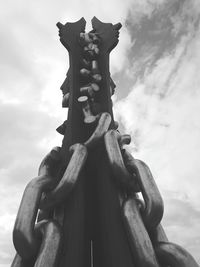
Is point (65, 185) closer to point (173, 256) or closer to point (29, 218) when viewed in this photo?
point (29, 218)

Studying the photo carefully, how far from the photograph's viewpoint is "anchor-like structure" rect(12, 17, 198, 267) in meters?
1.49

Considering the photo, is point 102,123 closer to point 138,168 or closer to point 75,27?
point 138,168

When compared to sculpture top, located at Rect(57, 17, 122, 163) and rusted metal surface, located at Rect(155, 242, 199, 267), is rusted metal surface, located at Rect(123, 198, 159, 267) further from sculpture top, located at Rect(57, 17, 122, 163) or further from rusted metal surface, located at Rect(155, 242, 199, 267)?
sculpture top, located at Rect(57, 17, 122, 163)

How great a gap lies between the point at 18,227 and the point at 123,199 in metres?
0.62

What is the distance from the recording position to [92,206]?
207 centimetres

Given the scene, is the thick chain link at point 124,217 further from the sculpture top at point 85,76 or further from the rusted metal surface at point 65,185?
the sculpture top at point 85,76

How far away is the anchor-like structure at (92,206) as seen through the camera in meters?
1.49

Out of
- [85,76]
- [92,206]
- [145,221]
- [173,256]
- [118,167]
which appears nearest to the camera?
[173,256]

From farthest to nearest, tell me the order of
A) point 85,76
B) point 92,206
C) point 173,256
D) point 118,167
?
point 85,76 < point 92,206 < point 118,167 < point 173,256

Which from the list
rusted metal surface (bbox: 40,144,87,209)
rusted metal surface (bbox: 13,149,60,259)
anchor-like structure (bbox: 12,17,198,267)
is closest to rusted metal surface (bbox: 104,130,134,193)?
anchor-like structure (bbox: 12,17,198,267)

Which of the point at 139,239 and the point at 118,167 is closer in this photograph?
the point at 139,239

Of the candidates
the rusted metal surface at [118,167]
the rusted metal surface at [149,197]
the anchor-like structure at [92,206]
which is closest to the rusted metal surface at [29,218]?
the anchor-like structure at [92,206]

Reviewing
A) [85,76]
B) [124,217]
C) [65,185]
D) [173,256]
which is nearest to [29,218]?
[65,185]

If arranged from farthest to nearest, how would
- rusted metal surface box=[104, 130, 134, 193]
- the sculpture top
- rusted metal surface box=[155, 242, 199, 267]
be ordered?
the sculpture top, rusted metal surface box=[104, 130, 134, 193], rusted metal surface box=[155, 242, 199, 267]
